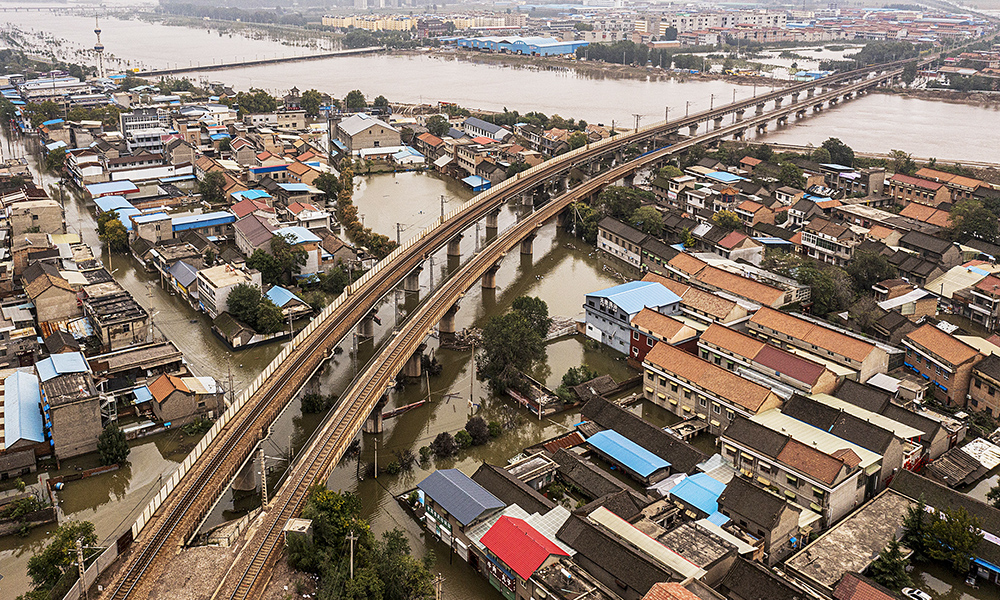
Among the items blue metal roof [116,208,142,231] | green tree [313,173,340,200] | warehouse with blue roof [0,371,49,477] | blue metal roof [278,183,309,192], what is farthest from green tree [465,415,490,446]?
green tree [313,173,340,200]

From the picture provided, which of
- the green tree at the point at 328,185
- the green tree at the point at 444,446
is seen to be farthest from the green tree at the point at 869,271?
the green tree at the point at 328,185

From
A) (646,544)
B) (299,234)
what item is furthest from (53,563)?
(299,234)

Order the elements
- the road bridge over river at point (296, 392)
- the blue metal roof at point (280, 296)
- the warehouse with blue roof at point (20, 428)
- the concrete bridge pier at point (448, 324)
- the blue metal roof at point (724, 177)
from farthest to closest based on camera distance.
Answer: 1. the blue metal roof at point (724, 177)
2. the blue metal roof at point (280, 296)
3. the concrete bridge pier at point (448, 324)
4. the warehouse with blue roof at point (20, 428)
5. the road bridge over river at point (296, 392)

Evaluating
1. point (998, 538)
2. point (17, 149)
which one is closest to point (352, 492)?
point (998, 538)

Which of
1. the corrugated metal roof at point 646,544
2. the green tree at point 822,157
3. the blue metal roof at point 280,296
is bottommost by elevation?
the corrugated metal roof at point 646,544

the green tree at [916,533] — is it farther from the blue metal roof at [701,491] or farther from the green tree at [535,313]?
the green tree at [535,313]

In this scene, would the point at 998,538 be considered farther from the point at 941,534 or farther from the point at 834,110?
the point at 834,110
